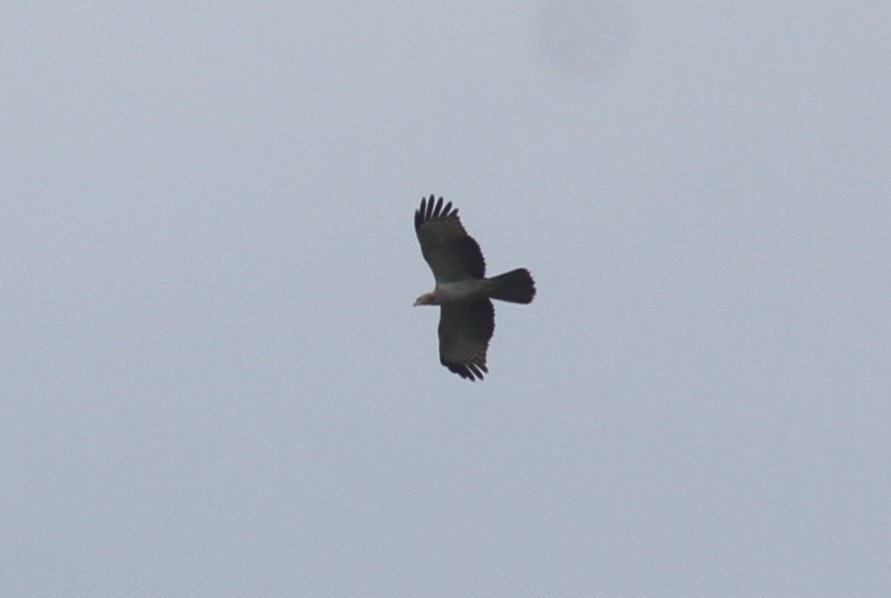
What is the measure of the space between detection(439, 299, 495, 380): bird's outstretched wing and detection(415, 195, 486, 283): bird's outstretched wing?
766 mm

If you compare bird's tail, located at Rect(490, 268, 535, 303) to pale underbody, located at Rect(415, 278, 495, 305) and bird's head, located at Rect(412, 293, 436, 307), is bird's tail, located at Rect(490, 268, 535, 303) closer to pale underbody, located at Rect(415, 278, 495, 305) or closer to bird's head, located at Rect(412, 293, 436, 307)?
pale underbody, located at Rect(415, 278, 495, 305)

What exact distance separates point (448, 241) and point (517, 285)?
1.21 m

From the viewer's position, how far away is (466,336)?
30453 millimetres

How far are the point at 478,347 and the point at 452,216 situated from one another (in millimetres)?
2165

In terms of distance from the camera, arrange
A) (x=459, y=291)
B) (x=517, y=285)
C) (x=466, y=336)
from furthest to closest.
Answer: (x=466, y=336) → (x=459, y=291) → (x=517, y=285)

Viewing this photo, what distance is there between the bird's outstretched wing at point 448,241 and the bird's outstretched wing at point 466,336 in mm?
766

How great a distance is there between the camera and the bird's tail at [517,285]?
95.2 ft

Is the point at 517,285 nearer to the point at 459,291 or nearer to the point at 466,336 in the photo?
the point at 459,291

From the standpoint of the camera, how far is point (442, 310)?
3022 centimetres

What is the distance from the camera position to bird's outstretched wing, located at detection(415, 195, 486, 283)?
96.5 ft

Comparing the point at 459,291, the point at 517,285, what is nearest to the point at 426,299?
the point at 459,291

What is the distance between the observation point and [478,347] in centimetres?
3045

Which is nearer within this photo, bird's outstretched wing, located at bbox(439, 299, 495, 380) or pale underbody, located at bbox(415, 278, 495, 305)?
pale underbody, located at bbox(415, 278, 495, 305)

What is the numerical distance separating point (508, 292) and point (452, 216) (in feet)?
4.50
